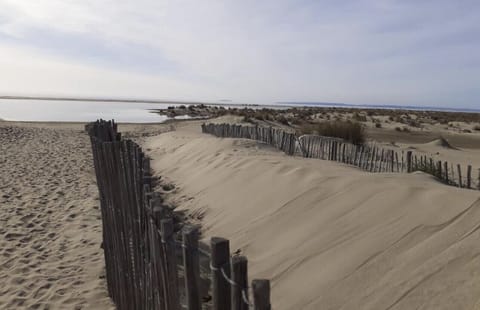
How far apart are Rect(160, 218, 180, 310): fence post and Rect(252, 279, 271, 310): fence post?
911mm

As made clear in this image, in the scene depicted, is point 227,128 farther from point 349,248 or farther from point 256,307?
point 256,307

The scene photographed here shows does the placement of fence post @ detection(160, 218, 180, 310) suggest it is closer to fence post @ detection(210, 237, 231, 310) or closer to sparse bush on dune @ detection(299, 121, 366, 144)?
fence post @ detection(210, 237, 231, 310)

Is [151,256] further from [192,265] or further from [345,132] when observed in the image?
[345,132]

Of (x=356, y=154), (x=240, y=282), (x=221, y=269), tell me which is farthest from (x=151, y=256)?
(x=356, y=154)

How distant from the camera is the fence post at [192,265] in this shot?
6.64 ft

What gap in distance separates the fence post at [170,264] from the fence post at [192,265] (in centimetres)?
27

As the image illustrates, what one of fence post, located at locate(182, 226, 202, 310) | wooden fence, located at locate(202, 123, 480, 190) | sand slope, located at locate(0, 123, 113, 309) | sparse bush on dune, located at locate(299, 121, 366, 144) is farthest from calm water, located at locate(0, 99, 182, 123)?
fence post, located at locate(182, 226, 202, 310)

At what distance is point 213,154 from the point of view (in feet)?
34.2

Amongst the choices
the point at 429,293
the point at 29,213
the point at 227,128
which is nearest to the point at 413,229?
the point at 429,293

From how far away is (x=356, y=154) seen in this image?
8812 millimetres

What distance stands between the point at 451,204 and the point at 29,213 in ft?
21.5

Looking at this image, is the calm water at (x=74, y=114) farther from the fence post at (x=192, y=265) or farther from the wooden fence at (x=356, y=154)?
the fence post at (x=192, y=265)

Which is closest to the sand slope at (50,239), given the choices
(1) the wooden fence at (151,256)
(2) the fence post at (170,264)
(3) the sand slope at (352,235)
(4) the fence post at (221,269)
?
(1) the wooden fence at (151,256)

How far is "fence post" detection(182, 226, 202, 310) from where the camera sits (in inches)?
79.7
